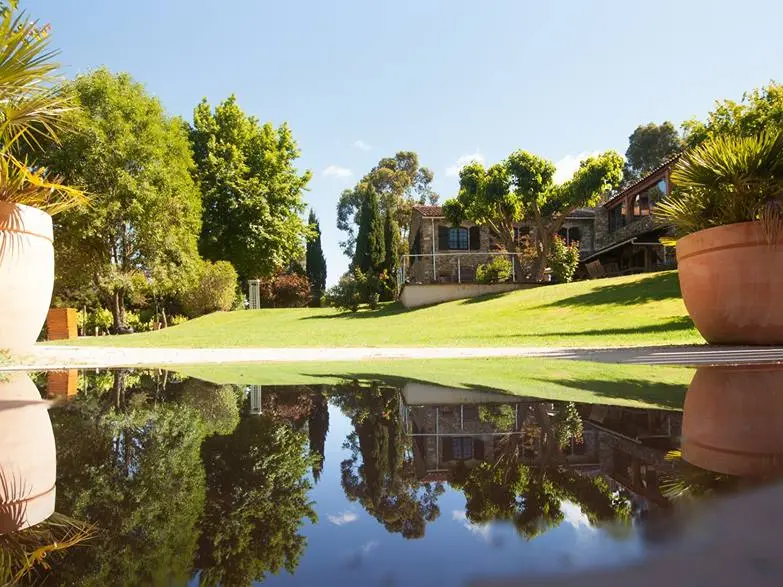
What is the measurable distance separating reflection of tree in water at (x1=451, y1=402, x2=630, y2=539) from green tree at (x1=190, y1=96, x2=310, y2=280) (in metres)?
25.4

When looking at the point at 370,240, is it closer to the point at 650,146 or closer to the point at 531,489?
the point at 650,146

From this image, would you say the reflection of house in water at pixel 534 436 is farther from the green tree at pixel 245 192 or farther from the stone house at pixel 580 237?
the green tree at pixel 245 192

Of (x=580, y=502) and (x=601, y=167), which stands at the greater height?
(x=601, y=167)

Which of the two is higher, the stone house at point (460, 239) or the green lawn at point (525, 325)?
the stone house at point (460, 239)

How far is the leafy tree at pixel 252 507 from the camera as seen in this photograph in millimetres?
1296

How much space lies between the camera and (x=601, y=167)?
23.5 meters

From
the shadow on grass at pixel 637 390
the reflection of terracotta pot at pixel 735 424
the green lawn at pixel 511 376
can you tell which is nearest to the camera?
the reflection of terracotta pot at pixel 735 424

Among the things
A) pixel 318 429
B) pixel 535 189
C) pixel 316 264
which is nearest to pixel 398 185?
pixel 316 264

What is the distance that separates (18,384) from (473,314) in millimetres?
13340

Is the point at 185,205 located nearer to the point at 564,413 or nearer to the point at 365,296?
the point at 365,296

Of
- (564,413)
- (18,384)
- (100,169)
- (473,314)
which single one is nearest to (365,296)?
(473,314)

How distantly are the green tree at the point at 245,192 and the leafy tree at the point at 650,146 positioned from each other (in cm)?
2743

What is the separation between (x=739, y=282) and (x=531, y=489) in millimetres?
6737

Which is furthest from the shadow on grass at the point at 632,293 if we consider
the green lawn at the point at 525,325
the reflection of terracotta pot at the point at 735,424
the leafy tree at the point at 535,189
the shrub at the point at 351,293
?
the reflection of terracotta pot at the point at 735,424
